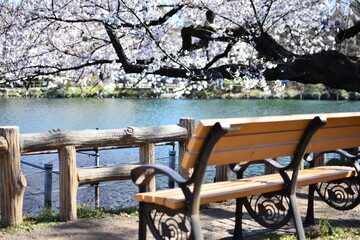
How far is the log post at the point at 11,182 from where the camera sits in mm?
4699

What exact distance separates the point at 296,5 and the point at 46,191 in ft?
21.4

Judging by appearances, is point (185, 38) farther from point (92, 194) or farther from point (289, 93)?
point (289, 93)

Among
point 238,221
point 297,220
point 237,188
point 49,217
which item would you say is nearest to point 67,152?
point 49,217

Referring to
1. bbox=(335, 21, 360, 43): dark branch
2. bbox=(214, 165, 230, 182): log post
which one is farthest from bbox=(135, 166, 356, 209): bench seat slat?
bbox=(335, 21, 360, 43): dark branch

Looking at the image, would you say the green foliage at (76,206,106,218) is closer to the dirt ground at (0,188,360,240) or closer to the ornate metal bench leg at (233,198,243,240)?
the dirt ground at (0,188,360,240)

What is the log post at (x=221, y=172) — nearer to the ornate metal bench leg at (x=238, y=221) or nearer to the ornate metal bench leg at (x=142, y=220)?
the ornate metal bench leg at (x=238, y=221)

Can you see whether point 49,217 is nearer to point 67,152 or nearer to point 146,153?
point 67,152

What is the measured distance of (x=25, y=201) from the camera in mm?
10922

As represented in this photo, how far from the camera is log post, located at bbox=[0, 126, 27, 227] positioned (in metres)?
4.70

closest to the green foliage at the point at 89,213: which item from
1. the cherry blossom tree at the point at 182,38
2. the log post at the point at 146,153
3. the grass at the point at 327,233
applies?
the log post at the point at 146,153

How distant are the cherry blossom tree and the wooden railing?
2.92 meters

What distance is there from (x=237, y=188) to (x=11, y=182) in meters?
2.22

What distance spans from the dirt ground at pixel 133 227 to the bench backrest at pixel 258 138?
3.22ft

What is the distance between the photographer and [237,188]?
380 centimetres
